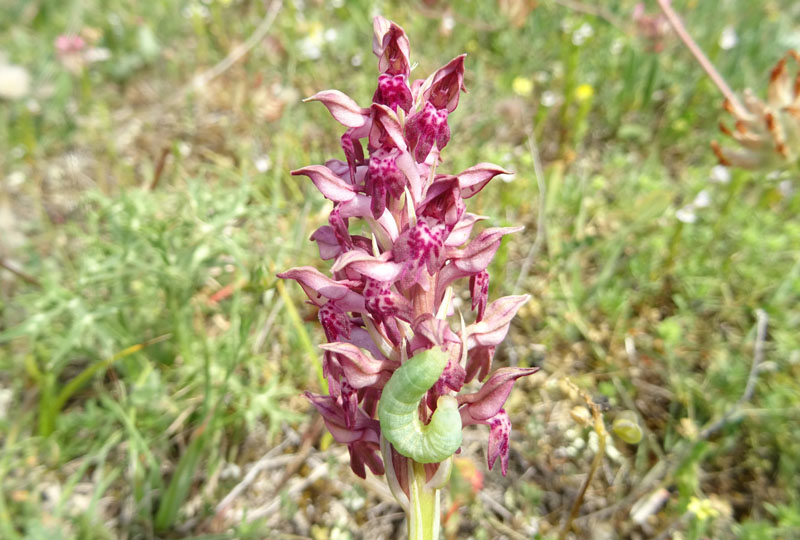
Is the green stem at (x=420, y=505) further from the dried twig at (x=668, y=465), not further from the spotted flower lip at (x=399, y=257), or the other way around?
the dried twig at (x=668, y=465)

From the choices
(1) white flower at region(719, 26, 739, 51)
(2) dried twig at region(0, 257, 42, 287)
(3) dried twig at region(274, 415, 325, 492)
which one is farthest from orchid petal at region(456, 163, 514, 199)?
(1) white flower at region(719, 26, 739, 51)

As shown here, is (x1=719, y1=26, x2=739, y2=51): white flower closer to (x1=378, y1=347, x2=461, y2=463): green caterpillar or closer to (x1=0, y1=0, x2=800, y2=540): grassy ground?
(x1=0, y1=0, x2=800, y2=540): grassy ground

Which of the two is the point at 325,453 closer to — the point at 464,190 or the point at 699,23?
the point at 464,190

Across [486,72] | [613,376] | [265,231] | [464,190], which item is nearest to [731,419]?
[613,376]

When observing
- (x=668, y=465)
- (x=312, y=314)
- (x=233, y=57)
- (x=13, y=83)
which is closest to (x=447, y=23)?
(x=233, y=57)

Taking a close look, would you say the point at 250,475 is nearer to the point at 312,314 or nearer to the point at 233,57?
the point at 312,314
